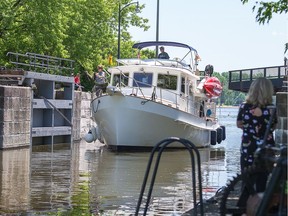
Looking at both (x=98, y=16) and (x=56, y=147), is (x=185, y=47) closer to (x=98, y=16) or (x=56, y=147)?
(x=56, y=147)

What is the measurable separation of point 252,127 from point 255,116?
5.7 inches

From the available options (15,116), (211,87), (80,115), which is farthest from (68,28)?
(15,116)

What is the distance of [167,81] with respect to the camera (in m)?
32.3

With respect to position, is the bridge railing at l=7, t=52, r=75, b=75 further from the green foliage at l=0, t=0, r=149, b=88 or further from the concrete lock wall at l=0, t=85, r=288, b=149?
the concrete lock wall at l=0, t=85, r=288, b=149

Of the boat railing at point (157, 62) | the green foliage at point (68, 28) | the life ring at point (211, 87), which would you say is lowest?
the life ring at point (211, 87)

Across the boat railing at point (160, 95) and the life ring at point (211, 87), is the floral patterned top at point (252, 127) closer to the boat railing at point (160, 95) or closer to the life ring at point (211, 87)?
the boat railing at point (160, 95)

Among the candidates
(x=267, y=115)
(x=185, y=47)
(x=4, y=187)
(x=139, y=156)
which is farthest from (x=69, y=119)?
(x=267, y=115)

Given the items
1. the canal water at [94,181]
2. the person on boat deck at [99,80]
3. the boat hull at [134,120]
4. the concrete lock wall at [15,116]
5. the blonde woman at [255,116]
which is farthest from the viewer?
the person on boat deck at [99,80]

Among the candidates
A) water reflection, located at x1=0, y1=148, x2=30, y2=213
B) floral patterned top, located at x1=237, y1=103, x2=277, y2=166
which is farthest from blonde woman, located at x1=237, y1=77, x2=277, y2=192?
water reflection, located at x1=0, y1=148, x2=30, y2=213

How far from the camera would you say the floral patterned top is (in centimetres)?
860

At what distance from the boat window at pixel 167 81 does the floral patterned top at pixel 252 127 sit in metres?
23.4

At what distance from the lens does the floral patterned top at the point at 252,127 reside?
8602mm

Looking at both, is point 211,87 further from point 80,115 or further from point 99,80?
point 80,115

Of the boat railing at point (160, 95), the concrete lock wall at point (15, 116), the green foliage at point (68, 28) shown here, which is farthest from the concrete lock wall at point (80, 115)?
the concrete lock wall at point (15, 116)
